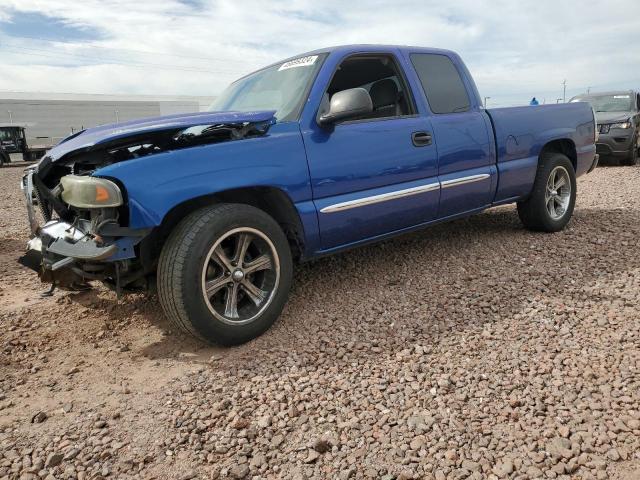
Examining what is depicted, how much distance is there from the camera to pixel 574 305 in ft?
10.7

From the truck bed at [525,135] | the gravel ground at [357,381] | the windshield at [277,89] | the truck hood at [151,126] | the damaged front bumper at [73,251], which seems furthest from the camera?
the truck bed at [525,135]

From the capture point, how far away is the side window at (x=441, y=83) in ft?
13.2

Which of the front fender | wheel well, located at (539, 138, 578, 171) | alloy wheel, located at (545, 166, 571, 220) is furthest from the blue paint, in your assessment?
alloy wheel, located at (545, 166, 571, 220)

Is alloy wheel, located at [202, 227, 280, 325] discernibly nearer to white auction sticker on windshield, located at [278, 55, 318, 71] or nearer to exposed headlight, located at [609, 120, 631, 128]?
white auction sticker on windshield, located at [278, 55, 318, 71]

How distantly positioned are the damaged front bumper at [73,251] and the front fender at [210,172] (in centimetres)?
17

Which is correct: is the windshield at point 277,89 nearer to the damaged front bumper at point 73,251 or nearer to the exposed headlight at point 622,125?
the damaged front bumper at point 73,251

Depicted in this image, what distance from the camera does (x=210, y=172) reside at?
2.80m

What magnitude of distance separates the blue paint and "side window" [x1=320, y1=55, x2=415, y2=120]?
0.24ft

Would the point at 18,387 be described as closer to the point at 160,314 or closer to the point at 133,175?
the point at 160,314

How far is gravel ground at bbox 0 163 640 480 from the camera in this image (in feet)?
6.50

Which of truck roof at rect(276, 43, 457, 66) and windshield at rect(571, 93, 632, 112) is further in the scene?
windshield at rect(571, 93, 632, 112)

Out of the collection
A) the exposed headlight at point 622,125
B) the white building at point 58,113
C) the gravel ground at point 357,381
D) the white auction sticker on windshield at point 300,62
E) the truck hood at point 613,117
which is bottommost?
the gravel ground at point 357,381

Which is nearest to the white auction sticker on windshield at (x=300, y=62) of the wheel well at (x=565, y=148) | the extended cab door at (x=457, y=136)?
the extended cab door at (x=457, y=136)

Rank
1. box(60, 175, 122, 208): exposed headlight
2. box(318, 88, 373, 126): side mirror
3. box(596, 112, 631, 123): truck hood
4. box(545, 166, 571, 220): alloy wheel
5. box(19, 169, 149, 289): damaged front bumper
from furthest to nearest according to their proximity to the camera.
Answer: box(596, 112, 631, 123): truck hood, box(545, 166, 571, 220): alloy wheel, box(318, 88, 373, 126): side mirror, box(19, 169, 149, 289): damaged front bumper, box(60, 175, 122, 208): exposed headlight
